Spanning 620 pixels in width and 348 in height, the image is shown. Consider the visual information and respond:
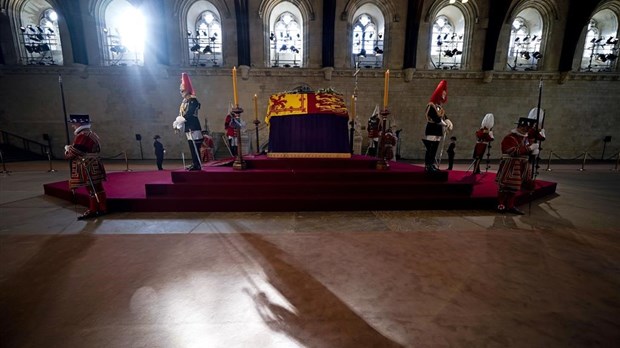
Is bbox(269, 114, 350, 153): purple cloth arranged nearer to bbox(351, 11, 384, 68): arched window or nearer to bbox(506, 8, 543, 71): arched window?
bbox(351, 11, 384, 68): arched window

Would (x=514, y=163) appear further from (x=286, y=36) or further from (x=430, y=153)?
(x=286, y=36)

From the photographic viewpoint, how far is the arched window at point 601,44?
40.3 feet

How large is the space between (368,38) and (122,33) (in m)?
12.6

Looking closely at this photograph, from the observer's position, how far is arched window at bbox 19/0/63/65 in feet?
37.8

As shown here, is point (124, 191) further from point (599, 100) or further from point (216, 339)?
point (599, 100)

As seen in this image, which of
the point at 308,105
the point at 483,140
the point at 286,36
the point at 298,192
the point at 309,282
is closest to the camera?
the point at 309,282

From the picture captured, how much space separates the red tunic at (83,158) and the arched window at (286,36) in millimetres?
9925

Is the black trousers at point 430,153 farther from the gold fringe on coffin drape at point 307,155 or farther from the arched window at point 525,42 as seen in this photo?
the arched window at point 525,42

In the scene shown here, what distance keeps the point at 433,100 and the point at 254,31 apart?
1025 centimetres

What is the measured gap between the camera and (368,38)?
12.4 meters

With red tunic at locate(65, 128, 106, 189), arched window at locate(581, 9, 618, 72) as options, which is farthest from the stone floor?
arched window at locate(581, 9, 618, 72)

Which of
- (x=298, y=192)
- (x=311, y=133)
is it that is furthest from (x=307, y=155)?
(x=298, y=192)

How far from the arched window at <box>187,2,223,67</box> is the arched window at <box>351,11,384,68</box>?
6899mm

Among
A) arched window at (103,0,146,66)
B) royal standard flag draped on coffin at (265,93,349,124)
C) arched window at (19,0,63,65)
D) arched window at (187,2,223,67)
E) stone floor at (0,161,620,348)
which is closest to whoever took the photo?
stone floor at (0,161,620,348)
